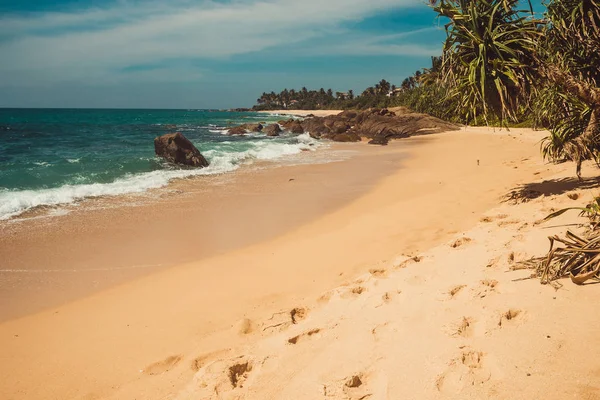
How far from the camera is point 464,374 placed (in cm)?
246

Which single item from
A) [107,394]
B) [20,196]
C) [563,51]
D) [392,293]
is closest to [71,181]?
[20,196]

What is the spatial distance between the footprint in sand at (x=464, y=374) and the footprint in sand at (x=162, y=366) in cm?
242

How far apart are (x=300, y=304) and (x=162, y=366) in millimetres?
1634

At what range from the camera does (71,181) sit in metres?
12.6

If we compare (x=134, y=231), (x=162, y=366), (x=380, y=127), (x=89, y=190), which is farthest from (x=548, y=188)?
(x=380, y=127)

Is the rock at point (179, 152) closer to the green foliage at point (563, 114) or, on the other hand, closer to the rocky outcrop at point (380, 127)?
Result: the green foliage at point (563, 114)

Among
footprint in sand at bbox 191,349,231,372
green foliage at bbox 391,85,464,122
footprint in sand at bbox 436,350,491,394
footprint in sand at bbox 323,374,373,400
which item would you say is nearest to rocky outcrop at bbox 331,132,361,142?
green foliage at bbox 391,85,464,122

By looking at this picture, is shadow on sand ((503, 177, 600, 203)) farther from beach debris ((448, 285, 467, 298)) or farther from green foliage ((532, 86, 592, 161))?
beach debris ((448, 285, 467, 298))

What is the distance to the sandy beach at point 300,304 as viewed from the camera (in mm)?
2619

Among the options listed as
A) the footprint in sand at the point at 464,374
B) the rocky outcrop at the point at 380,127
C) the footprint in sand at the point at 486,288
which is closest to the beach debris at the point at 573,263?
the footprint in sand at the point at 486,288

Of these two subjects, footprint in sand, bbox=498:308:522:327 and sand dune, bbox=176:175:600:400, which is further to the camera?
footprint in sand, bbox=498:308:522:327

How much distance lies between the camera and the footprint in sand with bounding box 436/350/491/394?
93.4 inches

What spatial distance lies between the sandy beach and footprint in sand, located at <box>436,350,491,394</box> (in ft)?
0.03

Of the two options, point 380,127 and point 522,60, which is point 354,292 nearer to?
point 522,60
